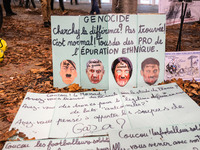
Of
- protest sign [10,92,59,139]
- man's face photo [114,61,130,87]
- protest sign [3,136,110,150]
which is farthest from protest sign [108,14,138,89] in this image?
protest sign [3,136,110,150]

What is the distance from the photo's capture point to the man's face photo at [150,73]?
6.83ft

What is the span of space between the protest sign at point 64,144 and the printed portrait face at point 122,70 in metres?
0.75

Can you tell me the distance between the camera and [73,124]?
1567 mm

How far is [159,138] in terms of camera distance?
1.39 metres

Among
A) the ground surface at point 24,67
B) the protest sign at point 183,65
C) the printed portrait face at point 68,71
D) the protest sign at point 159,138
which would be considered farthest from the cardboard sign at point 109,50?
the protest sign at point 159,138

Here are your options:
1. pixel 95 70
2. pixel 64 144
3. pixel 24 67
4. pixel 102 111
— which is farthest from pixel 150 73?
pixel 24 67

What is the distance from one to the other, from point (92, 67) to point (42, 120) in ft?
2.31

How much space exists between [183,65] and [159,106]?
2.24ft

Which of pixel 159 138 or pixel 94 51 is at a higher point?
pixel 94 51

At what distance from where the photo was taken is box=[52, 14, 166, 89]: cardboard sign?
6.60 ft

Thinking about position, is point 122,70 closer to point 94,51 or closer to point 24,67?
point 94,51

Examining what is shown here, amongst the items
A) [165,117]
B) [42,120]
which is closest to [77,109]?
[42,120]

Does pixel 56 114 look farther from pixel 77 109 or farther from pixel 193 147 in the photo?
pixel 193 147

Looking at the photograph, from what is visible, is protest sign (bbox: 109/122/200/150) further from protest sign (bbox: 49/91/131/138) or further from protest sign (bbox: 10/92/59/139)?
protest sign (bbox: 10/92/59/139)
